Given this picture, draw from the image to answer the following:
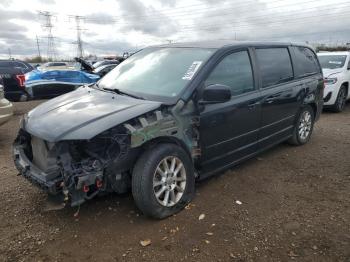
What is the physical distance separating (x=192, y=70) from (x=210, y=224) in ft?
5.48

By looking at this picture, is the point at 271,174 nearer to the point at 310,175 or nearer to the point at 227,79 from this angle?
the point at 310,175

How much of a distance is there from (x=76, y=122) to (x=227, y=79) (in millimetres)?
1863

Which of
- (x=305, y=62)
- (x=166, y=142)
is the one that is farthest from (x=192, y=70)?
(x=305, y=62)

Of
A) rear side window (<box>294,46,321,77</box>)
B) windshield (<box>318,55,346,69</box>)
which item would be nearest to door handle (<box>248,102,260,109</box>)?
rear side window (<box>294,46,321,77</box>)

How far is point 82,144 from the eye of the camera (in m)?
3.14

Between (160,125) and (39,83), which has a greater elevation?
(160,125)

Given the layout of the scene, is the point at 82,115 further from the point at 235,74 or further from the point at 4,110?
the point at 4,110

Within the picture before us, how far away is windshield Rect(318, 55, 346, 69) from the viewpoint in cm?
963

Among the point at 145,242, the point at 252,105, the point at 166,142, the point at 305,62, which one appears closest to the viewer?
the point at 145,242

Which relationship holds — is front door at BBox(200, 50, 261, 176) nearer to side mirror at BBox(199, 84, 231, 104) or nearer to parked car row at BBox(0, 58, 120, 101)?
side mirror at BBox(199, 84, 231, 104)

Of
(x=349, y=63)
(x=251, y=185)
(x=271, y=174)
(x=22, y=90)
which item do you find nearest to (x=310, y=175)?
(x=271, y=174)

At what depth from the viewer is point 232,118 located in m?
4.02

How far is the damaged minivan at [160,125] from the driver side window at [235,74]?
0.5 inches

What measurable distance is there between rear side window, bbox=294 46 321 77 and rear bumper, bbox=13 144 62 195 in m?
4.09
